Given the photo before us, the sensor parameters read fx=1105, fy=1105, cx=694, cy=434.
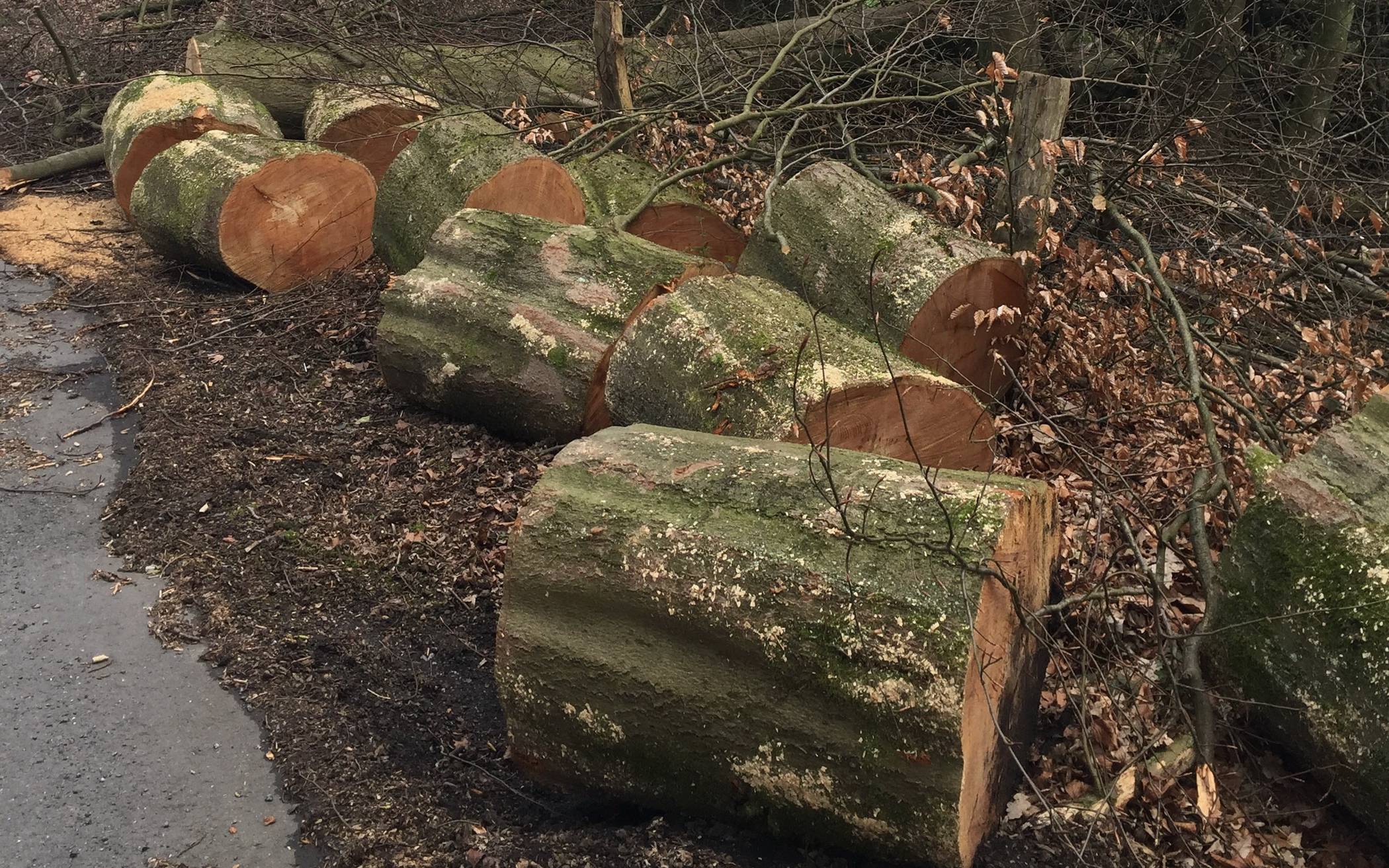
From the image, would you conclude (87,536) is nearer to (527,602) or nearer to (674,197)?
(527,602)

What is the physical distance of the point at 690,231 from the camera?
6.61 metres

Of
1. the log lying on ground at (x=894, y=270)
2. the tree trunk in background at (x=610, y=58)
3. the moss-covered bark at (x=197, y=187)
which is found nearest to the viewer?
the log lying on ground at (x=894, y=270)

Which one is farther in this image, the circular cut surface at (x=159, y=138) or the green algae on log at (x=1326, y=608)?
the circular cut surface at (x=159, y=138)

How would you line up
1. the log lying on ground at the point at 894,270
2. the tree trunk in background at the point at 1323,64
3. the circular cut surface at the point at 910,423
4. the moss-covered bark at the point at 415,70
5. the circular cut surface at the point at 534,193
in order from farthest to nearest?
the moss-covered bark at the point at 415,70 → the tree trunk in background at the point at 1323,64 → the circular cut surface at the point at 534,193 → the log lying on ground at the point at 894,270 → the circular cut surface at the point at 910,423

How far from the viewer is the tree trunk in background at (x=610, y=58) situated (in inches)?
288

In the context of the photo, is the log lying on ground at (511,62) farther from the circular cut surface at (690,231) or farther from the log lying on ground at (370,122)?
the circular cut surface at (690,231)

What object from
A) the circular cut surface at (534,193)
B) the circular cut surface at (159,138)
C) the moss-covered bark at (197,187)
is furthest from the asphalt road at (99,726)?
the circular cut surface at (159,138)

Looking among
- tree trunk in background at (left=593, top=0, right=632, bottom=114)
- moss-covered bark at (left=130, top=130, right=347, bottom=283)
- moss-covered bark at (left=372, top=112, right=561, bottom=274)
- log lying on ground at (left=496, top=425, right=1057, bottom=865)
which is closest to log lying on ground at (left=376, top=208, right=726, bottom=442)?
moss-covered bark at (left=372, top=112, right=561, bottom=274)

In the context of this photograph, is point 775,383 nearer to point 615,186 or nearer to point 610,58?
point 615,186

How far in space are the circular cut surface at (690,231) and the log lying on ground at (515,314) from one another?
105 cm

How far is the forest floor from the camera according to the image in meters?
3.27

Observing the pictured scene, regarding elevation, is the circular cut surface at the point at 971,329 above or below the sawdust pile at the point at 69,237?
above

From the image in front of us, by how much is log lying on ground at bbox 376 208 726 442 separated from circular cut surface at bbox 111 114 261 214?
3.28 metres

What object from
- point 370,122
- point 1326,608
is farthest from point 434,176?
point 1326,608
